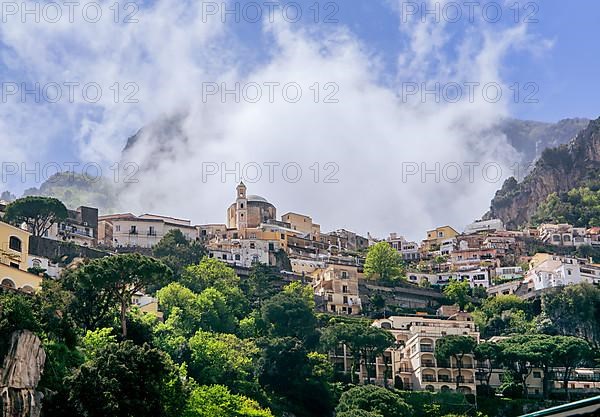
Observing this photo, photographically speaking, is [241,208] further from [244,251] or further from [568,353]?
[568,353]

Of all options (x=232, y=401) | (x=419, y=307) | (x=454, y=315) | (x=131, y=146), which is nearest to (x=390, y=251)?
(x=419, y=307)

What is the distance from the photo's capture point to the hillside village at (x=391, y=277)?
56.2 m

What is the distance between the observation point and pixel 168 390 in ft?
109

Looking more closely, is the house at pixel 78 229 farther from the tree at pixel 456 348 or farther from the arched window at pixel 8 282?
the tree at pixel 456 348

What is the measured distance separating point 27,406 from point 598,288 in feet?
168

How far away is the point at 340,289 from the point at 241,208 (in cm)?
2592

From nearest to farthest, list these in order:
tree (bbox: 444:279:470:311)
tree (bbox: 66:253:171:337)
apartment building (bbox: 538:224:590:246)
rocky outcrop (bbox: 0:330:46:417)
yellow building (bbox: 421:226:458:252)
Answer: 1. rocky outcrop (bbox: 0:330:46:417)
2. tree (bbox: 66:253:171:337)
3. tree (bbox: 444:279:470:311)
4. apartment building (bbox: 538:224:590:246)
5. yellow building (bbox: 421:226:458:252)

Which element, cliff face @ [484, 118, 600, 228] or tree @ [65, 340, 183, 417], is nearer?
tree @ [65, 340, 183, 417]

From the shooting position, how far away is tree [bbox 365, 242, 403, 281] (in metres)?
79.4

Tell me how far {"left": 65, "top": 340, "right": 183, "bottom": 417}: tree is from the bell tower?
6110 cm

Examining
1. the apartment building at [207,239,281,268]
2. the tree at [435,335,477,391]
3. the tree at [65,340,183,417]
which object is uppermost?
the apartment building at [207,239,281,268]

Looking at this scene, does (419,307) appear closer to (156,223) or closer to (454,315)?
(454,315)

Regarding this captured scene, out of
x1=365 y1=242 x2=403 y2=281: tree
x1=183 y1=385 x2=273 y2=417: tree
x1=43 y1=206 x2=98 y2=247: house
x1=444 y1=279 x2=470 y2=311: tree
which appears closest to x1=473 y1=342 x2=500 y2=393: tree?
x1=183 y1=385 x2=273 y2=417: tree

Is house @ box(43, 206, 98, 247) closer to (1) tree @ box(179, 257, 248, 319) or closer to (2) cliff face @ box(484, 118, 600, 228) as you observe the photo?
(1) tree @ box(179, 257, 248, 319)
